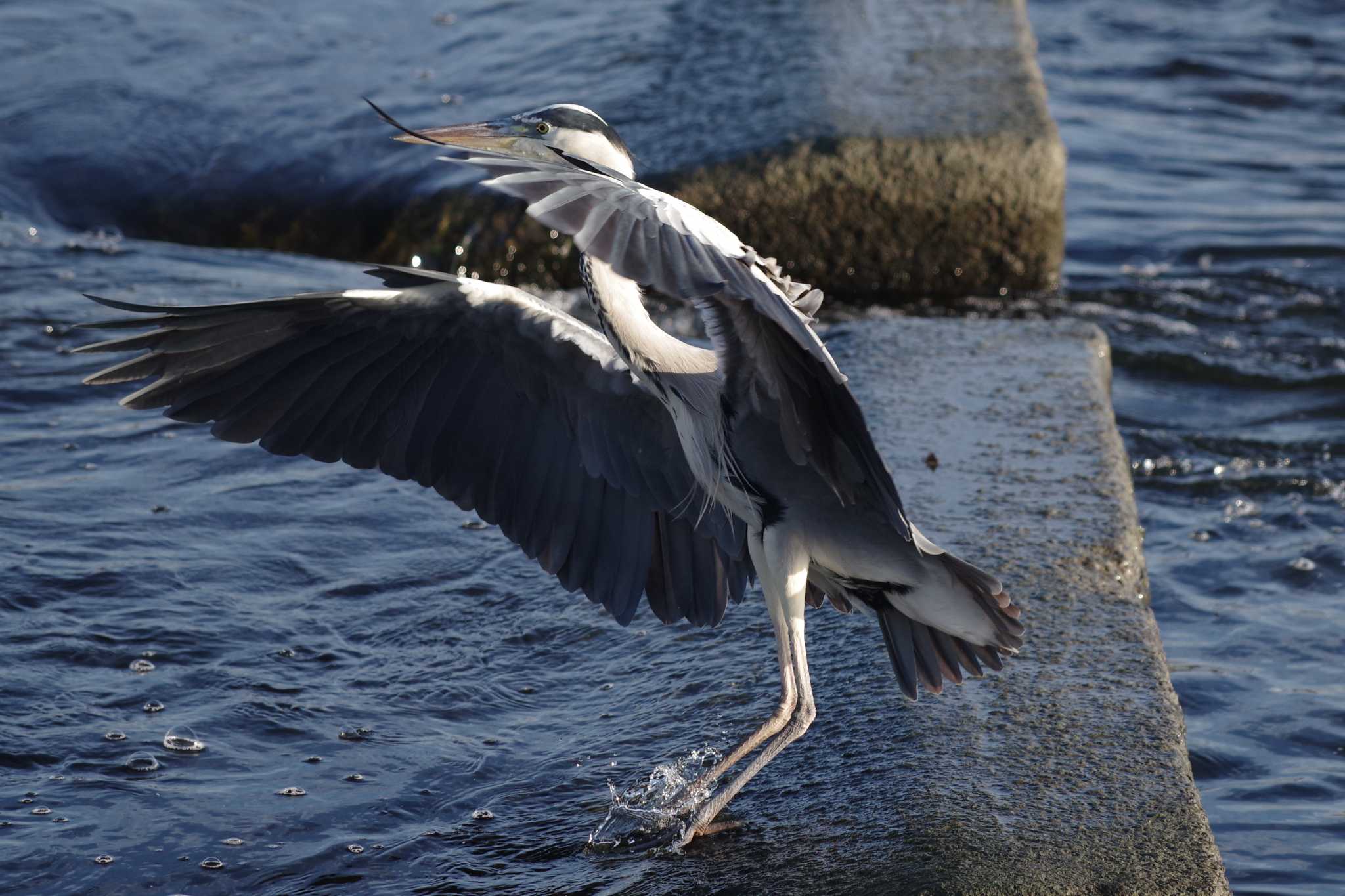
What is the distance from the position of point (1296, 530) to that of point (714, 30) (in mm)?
4467

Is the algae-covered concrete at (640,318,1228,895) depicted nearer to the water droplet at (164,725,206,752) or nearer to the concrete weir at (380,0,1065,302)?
the water droplet at (164,725,206,752)

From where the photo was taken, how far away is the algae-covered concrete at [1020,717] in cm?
281

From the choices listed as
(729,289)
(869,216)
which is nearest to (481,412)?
(729,289)

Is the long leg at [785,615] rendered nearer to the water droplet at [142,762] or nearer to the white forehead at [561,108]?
the white forehead at [561,108]

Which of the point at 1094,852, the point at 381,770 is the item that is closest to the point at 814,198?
the point at 381,770

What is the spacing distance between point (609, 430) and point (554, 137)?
2.32 feet

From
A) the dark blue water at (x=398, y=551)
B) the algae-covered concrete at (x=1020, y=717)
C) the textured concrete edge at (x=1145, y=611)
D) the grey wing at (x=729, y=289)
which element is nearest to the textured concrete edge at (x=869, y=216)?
the dark blue water at (x=398, y=551)

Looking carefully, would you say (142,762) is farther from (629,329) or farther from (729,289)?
(729,289)

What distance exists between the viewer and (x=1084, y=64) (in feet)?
36.9

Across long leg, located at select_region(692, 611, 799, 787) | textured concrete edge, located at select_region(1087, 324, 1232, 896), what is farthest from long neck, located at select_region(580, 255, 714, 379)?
textured concrete edge, located at select_region(1087, 324, 1232, 896)

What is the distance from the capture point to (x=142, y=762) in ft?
11.6

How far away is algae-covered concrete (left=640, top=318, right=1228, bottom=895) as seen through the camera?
2809mm

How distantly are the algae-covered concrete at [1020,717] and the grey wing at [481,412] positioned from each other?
0.51 m

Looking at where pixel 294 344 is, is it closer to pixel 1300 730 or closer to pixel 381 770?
pixel 381 770
